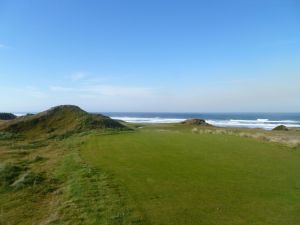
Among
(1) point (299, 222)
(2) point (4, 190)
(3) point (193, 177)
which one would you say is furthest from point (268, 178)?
(2) point (4, 190)

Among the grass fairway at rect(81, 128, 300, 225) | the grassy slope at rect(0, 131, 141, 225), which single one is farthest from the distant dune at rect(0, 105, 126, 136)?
the grassy slope at rect(0, 131, 141, 225)

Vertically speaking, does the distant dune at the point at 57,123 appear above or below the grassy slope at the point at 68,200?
above

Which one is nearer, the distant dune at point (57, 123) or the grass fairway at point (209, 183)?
the grass fairway at point (209, 183)

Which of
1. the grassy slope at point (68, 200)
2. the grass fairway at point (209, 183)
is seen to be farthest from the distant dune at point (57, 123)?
the grassy slope at point (68, 200)

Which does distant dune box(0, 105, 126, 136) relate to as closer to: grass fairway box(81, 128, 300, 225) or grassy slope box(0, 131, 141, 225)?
grass fairway box(81, 128, 300, 225)

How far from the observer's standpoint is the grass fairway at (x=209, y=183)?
805 cm

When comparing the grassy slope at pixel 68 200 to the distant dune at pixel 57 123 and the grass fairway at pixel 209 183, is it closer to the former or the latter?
the grass fairway at pixel 209 183

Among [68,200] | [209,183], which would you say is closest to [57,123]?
[68,200]

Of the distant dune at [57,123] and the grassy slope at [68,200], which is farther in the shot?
the distant dune at [57,123]

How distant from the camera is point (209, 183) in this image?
36.4ft

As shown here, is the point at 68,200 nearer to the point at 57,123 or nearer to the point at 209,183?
the point at 209,183

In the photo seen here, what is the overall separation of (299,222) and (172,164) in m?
7.77

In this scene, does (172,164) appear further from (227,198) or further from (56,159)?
(56,159)

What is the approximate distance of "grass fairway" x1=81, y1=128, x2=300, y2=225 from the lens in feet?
26.4
